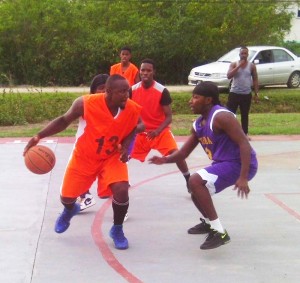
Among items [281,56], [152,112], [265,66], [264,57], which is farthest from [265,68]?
[152,112]

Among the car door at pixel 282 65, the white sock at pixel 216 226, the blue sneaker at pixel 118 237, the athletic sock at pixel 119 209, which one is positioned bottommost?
the car door at pixel 282 65

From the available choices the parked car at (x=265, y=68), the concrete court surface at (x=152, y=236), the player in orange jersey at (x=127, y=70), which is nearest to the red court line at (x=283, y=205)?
the concrete court surface at (x=152, y=236)

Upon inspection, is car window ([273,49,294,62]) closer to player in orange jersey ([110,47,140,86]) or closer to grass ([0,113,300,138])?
grass ([0,113,300,138])

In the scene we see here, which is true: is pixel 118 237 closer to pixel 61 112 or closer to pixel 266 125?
pixel 266 125

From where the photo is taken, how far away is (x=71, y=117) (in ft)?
17.8

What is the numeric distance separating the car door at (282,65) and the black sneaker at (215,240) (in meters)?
16.1

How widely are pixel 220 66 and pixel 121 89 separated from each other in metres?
14.8

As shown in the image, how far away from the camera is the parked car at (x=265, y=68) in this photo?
64.4ft

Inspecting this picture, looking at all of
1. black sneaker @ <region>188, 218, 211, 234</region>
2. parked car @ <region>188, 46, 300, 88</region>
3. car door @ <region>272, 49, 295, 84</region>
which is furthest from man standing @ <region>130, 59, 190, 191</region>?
car door @ <region>272, 49, 295, 84</region>

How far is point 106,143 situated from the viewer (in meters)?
5.46

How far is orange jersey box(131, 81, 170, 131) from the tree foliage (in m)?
16.5

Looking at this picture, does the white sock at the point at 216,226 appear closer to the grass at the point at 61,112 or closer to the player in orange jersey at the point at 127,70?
the player in orange jersey at the point at 127,70

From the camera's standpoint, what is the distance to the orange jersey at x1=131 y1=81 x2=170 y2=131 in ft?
24.0

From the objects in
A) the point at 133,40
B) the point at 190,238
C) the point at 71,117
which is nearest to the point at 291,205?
the point at 190,238
